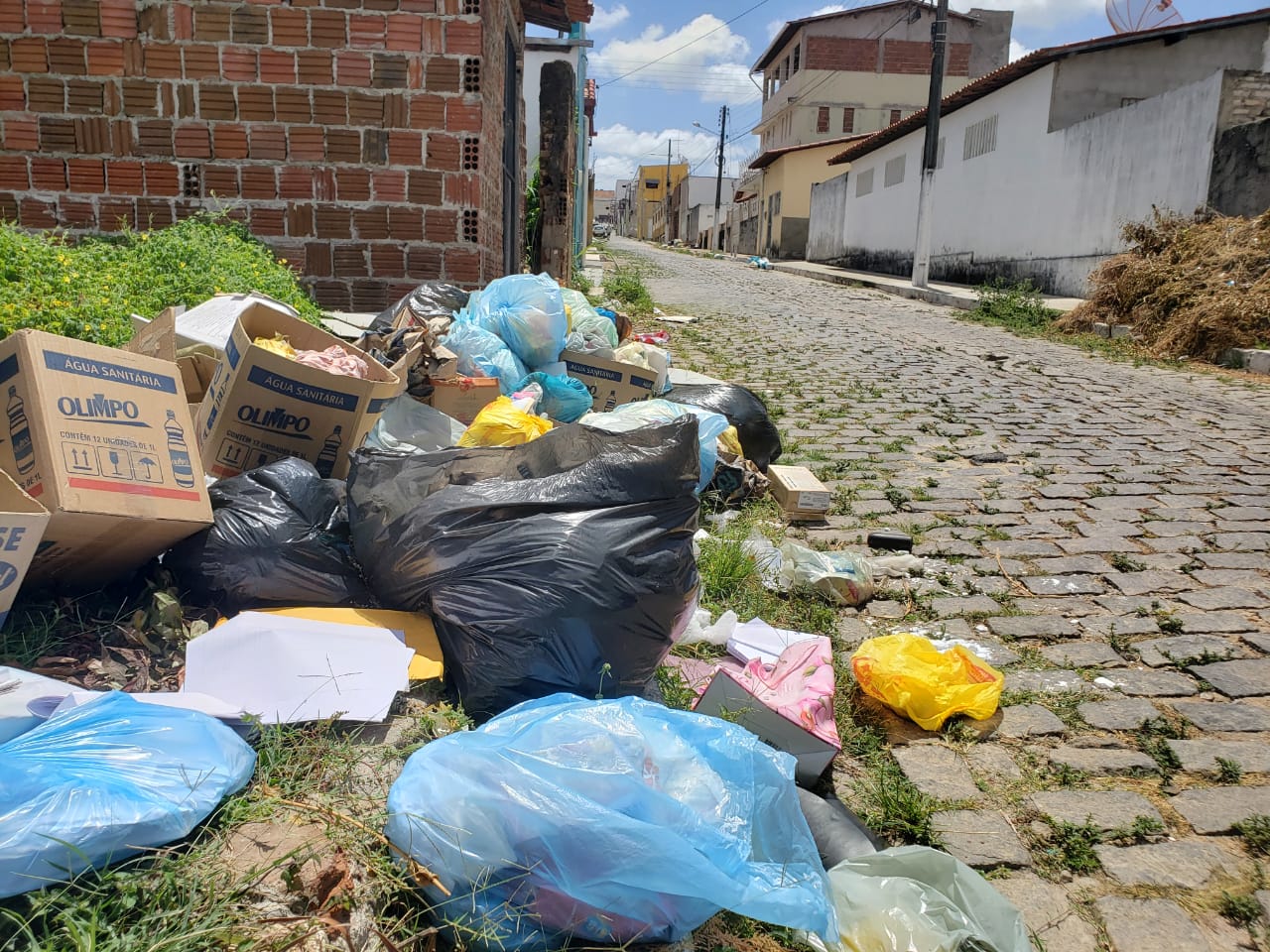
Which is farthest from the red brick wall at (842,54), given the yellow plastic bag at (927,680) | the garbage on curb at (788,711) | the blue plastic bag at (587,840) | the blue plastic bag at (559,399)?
the blue plastic bag at (587,840)

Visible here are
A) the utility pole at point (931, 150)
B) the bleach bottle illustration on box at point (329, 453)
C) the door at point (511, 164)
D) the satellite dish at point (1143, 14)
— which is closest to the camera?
the bleach bottle illustration on box at point (329, 453)

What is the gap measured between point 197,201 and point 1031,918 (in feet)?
21.4

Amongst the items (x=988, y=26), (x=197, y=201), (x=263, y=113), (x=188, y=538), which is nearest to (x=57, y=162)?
→ (x=197, y=201)

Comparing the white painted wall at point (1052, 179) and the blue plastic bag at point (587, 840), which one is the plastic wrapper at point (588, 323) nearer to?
the blue plastic bag at point (587, 840)

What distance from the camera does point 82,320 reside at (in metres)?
3.79

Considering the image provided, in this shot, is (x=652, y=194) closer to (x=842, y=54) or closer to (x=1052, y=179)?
(x=842, y=54)

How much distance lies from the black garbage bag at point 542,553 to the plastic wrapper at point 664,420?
71cm

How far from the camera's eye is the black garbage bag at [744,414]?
4.50 meters

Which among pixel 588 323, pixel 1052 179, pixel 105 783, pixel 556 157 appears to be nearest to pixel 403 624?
pixel 105 783

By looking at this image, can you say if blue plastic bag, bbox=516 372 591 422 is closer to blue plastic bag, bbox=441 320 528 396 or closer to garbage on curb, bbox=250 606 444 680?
blue plastic bag, bbox=441 320 528 396

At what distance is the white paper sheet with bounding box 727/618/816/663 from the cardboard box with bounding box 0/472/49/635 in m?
1.86

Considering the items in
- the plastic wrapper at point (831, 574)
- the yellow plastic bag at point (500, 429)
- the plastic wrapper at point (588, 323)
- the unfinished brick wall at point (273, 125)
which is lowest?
the plastic wrapper at point (831, 574)

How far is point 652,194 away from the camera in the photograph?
77.8m

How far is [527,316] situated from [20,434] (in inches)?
105
